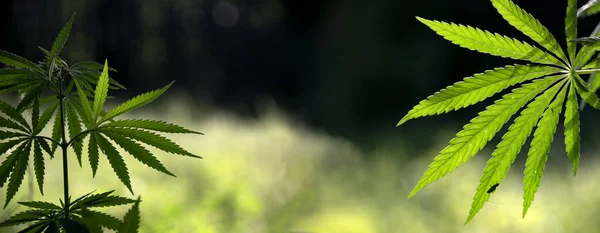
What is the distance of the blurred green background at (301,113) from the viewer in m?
1.91

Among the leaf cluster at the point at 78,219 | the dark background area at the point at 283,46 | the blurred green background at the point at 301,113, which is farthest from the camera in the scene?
the dark background area at the point at 283,46

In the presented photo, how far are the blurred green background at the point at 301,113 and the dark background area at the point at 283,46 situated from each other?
0.01m

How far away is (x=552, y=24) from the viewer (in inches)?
153

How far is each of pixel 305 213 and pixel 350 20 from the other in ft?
8.89

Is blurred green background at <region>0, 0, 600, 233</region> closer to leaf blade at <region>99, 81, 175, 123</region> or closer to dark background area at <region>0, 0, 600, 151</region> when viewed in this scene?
dark background area at <region>0, 0, 600, 151</region>

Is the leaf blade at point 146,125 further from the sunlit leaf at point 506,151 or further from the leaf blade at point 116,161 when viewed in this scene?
the sunlit leaf at point 506,151

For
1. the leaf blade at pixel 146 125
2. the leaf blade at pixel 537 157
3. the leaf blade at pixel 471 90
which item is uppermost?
the leaf blade at pixel 146 125

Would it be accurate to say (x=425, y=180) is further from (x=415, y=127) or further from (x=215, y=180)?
(x=415, y=127)

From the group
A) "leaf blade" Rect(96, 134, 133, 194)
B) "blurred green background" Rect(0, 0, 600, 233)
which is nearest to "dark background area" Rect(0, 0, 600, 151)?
"blurred green background" Rect(0, 0, 600, 233)

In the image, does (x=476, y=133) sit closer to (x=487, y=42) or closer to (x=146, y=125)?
(x=487, y=42)

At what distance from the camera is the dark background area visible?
152 inches

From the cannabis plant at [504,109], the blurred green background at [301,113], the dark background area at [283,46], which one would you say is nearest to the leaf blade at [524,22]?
the cannabis plant at [504,109]

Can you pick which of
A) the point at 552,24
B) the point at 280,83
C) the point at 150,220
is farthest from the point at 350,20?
the point at 150,220

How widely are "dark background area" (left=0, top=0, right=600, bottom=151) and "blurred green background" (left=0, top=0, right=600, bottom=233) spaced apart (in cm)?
1
